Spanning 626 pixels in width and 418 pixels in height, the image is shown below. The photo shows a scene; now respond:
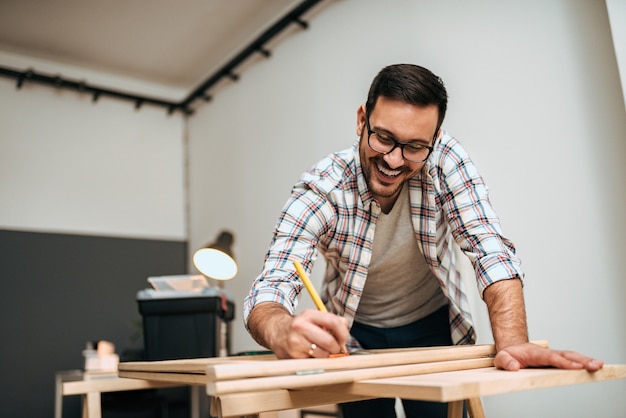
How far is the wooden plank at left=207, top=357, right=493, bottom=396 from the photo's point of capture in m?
0.74

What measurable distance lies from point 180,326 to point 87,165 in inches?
99.0

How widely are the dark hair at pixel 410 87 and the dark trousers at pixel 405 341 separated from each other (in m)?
0.56

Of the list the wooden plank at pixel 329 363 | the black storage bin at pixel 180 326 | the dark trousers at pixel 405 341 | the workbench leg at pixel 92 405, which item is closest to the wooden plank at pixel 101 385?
the workbench leg at pixel 92 405

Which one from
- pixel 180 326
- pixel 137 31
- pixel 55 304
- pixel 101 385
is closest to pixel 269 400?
pixel 101 385

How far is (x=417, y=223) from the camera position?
146cm

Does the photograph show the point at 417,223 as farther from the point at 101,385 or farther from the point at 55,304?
the point at 55,304

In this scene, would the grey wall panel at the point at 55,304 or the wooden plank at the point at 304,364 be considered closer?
the wooden plank at the point at 304,364

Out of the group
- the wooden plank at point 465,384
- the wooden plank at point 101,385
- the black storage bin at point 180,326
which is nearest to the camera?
the wooden plank at point 465,384

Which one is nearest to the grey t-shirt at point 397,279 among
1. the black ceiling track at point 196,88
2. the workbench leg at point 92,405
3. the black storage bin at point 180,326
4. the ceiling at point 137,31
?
the black storage bin at point 180,326

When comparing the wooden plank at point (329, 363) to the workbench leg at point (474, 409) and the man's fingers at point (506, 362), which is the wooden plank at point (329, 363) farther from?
the workbench leg at point (474, 409)

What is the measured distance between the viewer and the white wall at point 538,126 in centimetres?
188

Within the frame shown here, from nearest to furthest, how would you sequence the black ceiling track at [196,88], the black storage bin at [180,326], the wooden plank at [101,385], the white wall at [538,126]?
the wooden plank at [101,385]
the white wall at [538,126]
the black storage bin at [180,326]
the black ceiling track at [196,88]

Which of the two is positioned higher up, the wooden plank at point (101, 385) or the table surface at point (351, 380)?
the table surface at point (351, 380)

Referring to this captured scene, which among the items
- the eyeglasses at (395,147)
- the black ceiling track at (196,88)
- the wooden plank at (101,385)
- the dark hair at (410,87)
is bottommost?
the wooden plank at (101,385)
